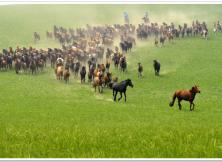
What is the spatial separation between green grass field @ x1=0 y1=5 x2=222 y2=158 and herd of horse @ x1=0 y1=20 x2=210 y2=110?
3.55ft

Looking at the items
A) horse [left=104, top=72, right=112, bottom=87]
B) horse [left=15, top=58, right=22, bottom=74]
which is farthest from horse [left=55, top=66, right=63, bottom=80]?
horse [left=104, top=72, right=112, bottom=87]

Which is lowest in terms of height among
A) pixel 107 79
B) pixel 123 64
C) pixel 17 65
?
pixel 17 65

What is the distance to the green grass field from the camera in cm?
1534

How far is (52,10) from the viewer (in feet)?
310

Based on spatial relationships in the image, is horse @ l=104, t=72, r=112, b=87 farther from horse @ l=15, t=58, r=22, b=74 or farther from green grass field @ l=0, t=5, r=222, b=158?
horse @ l=15, t=58, r=22, b=74

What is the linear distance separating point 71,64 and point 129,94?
10328 millimetres

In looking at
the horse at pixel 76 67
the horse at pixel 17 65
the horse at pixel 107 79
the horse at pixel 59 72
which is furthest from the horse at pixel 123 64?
the horse at pixel 17 65

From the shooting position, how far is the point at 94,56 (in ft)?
177

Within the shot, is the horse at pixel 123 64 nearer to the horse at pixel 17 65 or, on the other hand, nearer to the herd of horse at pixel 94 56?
the herd of horse at pixel 94 56

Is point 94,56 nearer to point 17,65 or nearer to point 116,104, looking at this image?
point 17,65

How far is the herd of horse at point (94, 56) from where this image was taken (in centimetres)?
4062

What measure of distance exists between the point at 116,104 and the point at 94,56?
20916 mm

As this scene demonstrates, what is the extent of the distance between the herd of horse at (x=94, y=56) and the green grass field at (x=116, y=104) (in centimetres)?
108

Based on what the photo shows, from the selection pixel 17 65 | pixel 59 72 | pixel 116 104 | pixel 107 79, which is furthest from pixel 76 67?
pixel 116 104
